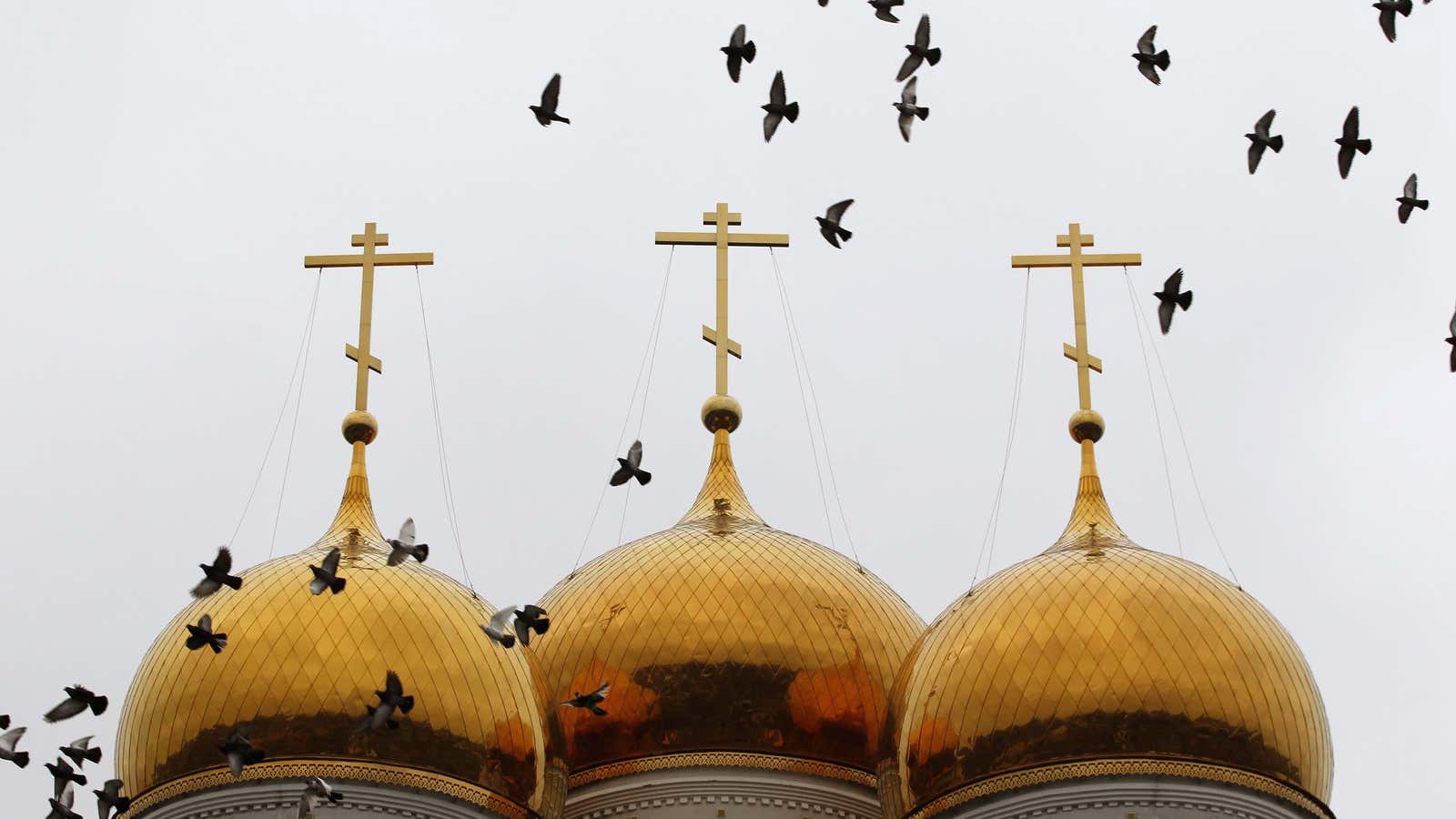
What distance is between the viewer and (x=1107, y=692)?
2239cm

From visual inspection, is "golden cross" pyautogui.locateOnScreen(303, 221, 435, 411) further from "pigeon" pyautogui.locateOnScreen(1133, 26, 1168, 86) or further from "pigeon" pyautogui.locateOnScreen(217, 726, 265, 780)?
"pigeon" pyautogui.locateOnScreen(1133, 26, 1168, 86)

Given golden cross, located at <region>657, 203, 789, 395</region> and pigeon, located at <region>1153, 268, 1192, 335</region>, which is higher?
golden cross, located at <region>657, 203, 789, 395</region>

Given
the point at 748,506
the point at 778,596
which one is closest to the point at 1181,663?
the point at 778,596

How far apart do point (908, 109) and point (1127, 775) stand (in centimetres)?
699

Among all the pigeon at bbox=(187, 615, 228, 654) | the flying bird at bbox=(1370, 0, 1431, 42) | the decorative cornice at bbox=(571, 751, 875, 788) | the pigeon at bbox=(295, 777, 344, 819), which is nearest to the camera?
the flying bird at bbox=(1370, 0, 1431, 42)

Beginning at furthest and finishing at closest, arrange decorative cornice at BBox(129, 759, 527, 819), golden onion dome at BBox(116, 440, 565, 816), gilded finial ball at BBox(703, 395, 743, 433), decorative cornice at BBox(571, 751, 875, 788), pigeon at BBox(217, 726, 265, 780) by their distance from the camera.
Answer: gilded finial ball at BBox(703, 395, 743, 433) < decorative cornice at BBox(571, 751, 875, 788) < golden onion dome at BBox(116, 440, 565, 816) < decorative cornice at BBox(129, 759, 527, 819) < pigeon at BBox(217, 726, 265, 780)

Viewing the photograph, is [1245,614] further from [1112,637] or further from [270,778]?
[270,778]

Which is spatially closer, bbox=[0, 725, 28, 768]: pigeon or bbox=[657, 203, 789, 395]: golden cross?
bbox=[0, 725, 28, 768]: pigeon

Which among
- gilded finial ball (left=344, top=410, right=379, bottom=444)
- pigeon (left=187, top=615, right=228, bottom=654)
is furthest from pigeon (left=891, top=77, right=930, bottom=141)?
gilded finial ball (left=344, top=410, right=379, bottom=444)

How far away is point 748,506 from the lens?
27469mm

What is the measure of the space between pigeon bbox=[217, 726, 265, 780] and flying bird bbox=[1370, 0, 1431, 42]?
8987mm

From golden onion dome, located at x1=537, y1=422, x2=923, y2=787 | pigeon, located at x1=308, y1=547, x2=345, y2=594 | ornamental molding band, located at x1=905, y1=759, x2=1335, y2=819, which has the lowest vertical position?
pigeon, located at x1=308, y1=547, x2=345, y2=594

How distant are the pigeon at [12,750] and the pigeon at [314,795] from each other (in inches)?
103

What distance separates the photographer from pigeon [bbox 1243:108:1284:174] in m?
16.9
